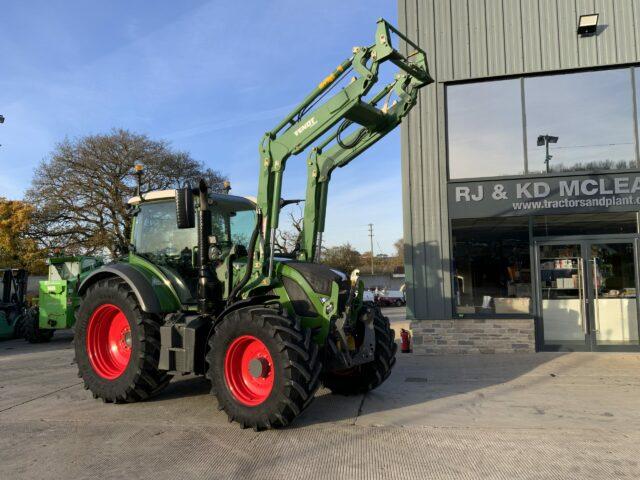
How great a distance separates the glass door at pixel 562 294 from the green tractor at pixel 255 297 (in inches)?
186

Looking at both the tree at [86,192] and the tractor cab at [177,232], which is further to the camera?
the tree at [86,192]

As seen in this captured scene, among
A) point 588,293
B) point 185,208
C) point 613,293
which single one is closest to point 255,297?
point 185,208

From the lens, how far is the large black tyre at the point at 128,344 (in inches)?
232

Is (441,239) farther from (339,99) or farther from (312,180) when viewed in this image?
(339,99)

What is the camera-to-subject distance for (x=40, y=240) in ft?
94.0

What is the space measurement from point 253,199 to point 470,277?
A: 4707 millimetres

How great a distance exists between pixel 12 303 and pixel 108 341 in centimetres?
947

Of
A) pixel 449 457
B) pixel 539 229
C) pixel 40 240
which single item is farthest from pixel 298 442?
pixel 40 240

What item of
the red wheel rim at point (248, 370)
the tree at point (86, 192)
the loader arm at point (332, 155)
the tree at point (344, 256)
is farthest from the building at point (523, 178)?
the tree at point (344, 256)

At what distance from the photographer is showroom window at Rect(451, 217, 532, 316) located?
9.74m

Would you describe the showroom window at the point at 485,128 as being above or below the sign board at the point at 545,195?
above

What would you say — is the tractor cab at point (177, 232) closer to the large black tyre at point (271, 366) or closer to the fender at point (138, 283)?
the fender at point (138, 283)

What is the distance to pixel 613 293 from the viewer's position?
31.3 feet

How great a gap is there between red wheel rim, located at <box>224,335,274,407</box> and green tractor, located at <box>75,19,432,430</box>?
0.04 feet
